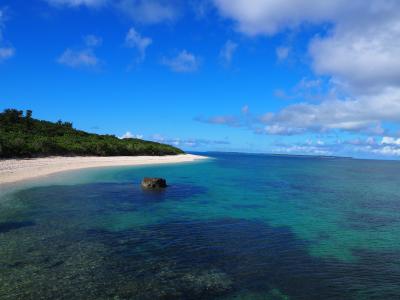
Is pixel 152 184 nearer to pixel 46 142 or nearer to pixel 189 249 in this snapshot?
pixel 189 249

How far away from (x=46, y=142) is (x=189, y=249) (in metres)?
64.9

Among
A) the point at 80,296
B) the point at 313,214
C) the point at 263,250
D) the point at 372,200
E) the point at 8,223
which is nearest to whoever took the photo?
the point at 80,296

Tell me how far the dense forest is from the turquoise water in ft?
118

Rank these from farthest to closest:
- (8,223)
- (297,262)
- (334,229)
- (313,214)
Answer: (313,214), (334,229), (8,223), (297,262)

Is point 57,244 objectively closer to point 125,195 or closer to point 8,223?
point 8,223

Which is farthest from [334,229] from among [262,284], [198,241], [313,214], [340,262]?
[262,284]

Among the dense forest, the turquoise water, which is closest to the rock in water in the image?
the turquoise water

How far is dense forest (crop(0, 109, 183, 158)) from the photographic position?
64.3 metres

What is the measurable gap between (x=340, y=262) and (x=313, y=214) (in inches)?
518

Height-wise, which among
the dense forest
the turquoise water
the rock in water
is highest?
the dense forest

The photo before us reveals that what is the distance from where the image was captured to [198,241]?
64.9ft

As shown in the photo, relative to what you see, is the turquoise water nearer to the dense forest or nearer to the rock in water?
the rock in water

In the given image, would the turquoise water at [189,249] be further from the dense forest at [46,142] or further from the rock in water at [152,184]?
the dense forest at [46,142]

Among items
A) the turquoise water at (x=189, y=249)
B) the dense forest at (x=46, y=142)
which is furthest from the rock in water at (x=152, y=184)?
the dense forest at (x=46, y=142)
